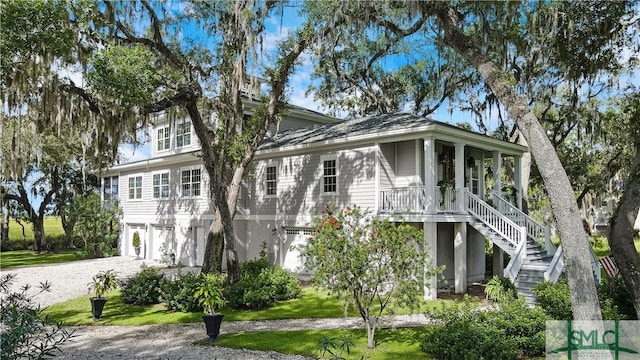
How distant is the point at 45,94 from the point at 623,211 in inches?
552

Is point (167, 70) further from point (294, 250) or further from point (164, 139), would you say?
point (164, 139)

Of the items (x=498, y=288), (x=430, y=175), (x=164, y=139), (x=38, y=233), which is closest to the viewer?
(x=498, y=288)

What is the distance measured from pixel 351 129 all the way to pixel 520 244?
7.33 meters

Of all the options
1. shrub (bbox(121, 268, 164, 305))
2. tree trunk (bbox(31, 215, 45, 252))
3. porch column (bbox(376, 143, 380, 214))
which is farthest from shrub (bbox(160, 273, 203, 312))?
tree trunk (bbox(31, 215, 45, 252))

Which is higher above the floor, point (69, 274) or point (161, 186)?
point (161, 186)

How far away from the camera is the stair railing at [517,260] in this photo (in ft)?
42.4

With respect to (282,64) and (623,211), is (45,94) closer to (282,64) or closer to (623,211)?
(282,64)

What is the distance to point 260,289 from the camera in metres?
13.1

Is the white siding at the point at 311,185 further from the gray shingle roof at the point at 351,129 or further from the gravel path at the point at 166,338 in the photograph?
the gravel path at the point at 166,338

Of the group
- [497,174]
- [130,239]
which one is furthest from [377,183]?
[130,239]

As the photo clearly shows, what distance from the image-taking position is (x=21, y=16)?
33.0 feet

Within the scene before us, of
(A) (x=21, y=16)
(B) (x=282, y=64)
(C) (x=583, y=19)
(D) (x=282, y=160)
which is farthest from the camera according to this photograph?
(D) (x=282, y=160)

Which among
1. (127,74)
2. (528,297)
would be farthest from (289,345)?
Result: (127,74)

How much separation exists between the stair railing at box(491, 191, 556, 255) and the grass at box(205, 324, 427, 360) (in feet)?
22.4
